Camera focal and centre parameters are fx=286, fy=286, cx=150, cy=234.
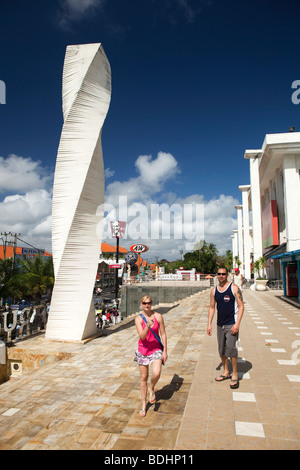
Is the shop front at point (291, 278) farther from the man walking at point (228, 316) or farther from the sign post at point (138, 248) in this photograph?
the sign post at point (138, 248)

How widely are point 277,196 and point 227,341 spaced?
30.7m

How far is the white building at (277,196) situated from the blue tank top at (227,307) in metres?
12.9

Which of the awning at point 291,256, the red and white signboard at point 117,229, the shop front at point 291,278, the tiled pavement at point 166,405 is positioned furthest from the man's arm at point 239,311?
the red and white signboard at point 117,229

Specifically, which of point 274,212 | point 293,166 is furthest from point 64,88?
point 274,212

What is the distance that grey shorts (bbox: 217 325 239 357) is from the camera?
152 inches

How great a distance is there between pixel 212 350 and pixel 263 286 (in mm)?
19030

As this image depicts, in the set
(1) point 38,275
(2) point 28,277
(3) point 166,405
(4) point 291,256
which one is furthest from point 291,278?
(2) point 28,277

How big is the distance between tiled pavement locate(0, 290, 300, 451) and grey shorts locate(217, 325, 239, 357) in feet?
1.58

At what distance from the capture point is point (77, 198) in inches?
345

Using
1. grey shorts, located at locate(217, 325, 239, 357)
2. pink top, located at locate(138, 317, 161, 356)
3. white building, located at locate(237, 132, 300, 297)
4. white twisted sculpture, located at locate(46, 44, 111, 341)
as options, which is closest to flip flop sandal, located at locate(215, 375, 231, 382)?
grey shorts, located at locate(217, 325, 239, 357)

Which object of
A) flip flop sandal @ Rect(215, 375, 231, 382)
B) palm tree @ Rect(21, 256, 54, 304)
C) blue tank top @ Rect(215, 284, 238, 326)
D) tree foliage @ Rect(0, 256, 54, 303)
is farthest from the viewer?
palm tree @ Rect(21, 256, 54, 304)

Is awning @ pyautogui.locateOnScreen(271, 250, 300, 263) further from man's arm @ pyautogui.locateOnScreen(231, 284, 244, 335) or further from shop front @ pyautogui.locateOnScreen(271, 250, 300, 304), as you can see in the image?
man's arm @ pyautogui.locateOnScreen(231, 284, 244, 335)

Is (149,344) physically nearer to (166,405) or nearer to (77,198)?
(166,405)
